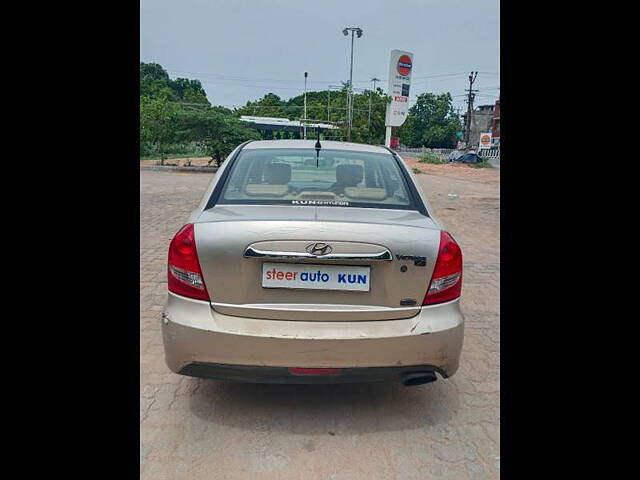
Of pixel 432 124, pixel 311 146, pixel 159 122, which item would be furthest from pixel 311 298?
pixel 432 124

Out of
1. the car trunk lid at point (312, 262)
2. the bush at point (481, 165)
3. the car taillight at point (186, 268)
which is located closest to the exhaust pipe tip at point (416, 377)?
the car trunk lid at point (312, 262)

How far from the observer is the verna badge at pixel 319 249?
2051 mm

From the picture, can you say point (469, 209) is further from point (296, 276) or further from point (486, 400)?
point (296, 276)

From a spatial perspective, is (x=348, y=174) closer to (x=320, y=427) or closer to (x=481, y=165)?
(x=320, y=427)

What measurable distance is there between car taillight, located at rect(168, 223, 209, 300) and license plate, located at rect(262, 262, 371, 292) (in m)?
0.32

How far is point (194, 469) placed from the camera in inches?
80.9

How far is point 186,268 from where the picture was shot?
2.16 m

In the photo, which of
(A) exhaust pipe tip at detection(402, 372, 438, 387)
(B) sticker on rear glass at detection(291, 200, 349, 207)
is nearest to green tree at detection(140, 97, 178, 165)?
(B) sticker on rear glass at detection(291, 200, 349, 207)

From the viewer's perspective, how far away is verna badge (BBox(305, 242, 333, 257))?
2.05 m

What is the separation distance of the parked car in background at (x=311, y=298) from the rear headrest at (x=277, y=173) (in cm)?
61

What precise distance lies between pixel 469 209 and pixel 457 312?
984 centimetres

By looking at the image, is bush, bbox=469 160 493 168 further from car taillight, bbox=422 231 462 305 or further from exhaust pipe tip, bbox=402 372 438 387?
exhaust pipe tip, bbox=402 372 438 387

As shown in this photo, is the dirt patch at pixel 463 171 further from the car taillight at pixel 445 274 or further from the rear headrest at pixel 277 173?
the car taillight at pixel 445 274
